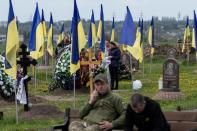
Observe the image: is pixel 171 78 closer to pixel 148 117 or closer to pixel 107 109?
pixel 107 109

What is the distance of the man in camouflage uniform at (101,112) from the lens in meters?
10.4

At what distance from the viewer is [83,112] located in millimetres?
10820

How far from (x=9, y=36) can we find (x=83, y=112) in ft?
19.9

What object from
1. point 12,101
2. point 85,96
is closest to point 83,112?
point 12,101

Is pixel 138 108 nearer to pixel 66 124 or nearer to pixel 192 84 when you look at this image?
pixel 66 124

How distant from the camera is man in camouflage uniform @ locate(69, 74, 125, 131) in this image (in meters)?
10.4

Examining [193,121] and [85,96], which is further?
[85,96]

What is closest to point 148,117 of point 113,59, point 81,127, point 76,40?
point 81,127

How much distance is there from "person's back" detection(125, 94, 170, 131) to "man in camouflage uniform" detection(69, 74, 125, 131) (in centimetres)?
49

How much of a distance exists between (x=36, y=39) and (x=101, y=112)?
1632cm

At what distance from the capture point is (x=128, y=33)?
24.9 meters

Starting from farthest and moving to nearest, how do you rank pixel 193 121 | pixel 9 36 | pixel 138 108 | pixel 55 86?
1. pixel 55 86
2. pixel 9 36
3. pixel 193 121
4. pixel 138 108

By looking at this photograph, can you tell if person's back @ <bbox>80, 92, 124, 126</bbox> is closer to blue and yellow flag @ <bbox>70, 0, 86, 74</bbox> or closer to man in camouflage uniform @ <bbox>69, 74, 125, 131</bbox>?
man in camouflage uniform @ <bbox>69, 74, 125, 131</bbox>

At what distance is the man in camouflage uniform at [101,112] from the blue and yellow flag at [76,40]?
763cm
